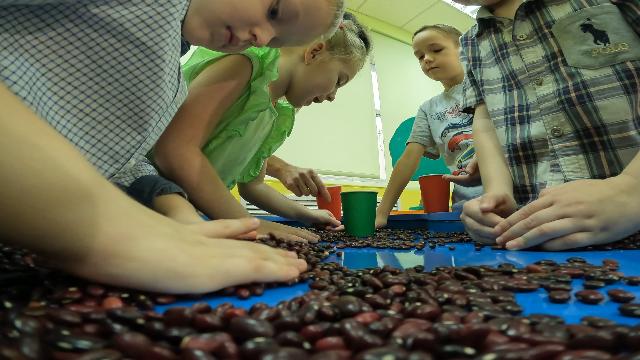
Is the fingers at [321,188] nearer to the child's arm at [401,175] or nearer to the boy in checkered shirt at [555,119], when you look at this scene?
the child's arm at [401,175]

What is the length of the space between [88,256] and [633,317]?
765 mm

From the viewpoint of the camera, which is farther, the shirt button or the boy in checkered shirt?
the shirt button

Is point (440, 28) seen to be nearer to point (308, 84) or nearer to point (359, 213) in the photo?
point (308, 84)

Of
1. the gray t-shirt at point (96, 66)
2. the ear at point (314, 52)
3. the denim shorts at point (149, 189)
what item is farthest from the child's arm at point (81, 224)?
the ear at point (314, 52)

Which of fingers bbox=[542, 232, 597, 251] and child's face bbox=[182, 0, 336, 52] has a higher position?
child's face bbox=[182, 0, 336, 52]

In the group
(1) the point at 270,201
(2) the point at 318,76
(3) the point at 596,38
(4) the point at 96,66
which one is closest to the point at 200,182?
(4) the point at 96,66

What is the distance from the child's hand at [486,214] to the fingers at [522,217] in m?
0.04

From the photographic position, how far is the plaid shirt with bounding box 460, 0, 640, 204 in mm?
1459

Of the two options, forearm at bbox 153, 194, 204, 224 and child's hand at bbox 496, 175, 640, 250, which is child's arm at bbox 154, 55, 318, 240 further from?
child's hand at bbox 496, 175, 640, 250

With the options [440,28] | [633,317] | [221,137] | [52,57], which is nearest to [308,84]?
[221,137]

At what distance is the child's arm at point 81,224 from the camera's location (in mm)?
569

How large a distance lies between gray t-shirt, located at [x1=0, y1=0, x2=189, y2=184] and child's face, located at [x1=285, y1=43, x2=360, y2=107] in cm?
89

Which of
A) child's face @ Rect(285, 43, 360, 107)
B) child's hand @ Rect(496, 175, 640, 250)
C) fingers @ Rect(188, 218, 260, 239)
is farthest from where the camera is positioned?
child's face @ Rect(285, 43, 360, 107)

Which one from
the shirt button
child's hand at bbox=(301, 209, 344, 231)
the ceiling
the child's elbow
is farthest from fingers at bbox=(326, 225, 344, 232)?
the ceiling
